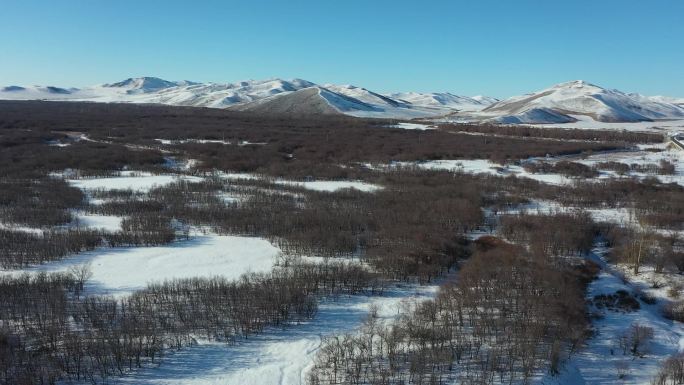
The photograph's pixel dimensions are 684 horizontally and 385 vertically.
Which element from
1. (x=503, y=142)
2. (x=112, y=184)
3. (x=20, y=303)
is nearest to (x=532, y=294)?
(x=20, y=303)

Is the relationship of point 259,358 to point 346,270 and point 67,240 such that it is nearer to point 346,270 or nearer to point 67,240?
point 346,270

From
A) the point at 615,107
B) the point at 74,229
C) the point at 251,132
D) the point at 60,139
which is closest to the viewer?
the point at 74,229

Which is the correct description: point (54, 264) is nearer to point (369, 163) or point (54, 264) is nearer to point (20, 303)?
point (20, 303)

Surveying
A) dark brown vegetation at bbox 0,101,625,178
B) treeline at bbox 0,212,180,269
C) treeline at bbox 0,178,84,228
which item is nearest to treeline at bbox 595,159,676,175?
dark brown vegetation at bbox 0,101,625,178

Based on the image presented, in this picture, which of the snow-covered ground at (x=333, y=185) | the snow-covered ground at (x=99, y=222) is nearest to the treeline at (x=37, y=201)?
the snow-covered ground at (x=99, y=222)

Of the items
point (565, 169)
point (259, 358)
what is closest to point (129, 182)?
point (259, 358)

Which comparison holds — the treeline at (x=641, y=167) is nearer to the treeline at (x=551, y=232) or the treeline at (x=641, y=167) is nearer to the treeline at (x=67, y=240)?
the treeline at (x=551, y=232)

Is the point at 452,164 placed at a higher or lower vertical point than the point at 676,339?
higher
